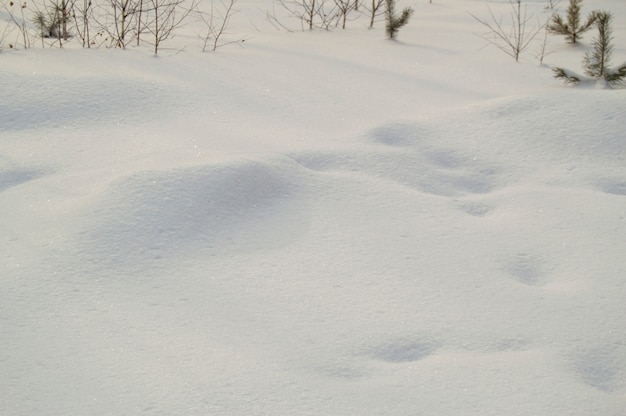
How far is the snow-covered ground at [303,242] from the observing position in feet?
5.88

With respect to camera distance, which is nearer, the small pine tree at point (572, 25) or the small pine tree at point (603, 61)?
the small pine tree at point (603, 61)

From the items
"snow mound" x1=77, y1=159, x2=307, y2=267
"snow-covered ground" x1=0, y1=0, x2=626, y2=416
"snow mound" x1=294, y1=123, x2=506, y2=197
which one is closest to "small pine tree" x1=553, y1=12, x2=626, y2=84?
"snow-covered ground" x1=0, y1=0, x2=626, y2=416

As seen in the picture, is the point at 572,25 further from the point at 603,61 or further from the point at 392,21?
the point at 392,21

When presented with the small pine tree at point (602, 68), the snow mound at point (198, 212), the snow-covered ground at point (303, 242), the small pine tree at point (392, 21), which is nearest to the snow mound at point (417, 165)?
the snow-covered ground at point (303, 242)

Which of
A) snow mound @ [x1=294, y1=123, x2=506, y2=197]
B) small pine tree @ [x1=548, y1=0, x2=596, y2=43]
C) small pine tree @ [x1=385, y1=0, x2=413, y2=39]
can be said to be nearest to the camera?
snow mound @ [x1=294, y1=123, x2=506, y2=197]

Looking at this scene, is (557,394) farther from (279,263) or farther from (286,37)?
(286,37)

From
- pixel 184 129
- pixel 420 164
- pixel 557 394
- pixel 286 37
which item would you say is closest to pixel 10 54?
pixel 184 129

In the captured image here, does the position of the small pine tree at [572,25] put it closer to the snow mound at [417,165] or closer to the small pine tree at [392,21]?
the small pine tree at [392,21]

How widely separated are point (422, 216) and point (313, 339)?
79 cm

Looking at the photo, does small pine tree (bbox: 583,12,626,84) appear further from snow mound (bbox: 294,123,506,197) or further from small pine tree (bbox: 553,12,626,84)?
snow mound (bbox: 294,123,506,197)

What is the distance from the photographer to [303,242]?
2.40 metres

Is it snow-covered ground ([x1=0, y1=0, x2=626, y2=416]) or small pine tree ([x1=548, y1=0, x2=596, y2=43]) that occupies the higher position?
small pine tree ([x1=548, y1=0, x2=596, y2=43])

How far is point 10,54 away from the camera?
12.8 feet

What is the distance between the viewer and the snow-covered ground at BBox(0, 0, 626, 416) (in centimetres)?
179
